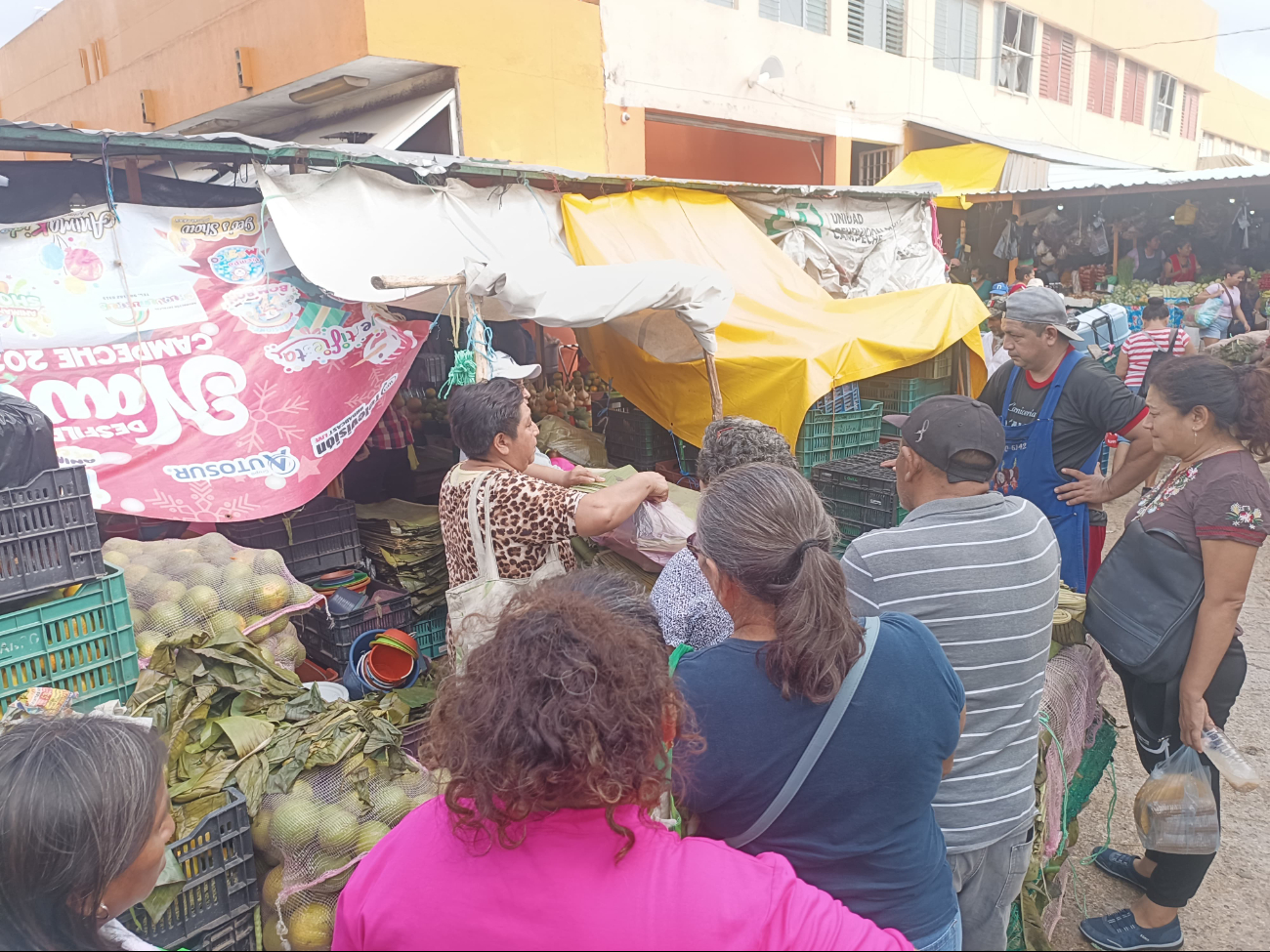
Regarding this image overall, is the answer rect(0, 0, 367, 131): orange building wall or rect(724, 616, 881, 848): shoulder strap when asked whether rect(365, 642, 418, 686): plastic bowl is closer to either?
rect(724, 616, 881, 848): shoulder strap

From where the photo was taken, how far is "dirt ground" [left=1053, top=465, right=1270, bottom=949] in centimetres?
287

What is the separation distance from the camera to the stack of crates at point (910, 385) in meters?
5.96

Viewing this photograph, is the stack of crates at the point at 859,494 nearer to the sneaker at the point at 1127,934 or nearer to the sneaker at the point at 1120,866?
the sneaker at the point at 1120,866

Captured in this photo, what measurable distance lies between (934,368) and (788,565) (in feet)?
16.4

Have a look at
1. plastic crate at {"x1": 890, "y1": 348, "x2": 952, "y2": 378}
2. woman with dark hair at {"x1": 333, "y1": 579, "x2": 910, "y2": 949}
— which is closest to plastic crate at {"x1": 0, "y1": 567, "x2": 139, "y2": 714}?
woman with dark hair at {"x1": 333, "y1": 579, "x2": 910, "y2": 949}

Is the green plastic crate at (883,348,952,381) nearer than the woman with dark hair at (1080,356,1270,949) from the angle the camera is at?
No

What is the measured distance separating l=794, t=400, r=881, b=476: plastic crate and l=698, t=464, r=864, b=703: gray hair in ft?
11.8

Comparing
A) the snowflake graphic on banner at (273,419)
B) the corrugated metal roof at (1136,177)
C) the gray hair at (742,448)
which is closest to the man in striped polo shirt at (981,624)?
the gray hair at (742,448)

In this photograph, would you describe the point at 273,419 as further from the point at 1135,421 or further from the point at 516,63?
the point at 516,63

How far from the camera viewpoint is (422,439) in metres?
5.92

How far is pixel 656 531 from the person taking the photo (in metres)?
3.08

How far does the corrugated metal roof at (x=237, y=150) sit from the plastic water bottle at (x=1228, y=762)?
468cm

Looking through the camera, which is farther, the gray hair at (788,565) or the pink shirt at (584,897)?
the gray hair at (788,565)

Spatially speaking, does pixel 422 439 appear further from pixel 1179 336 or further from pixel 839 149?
pixel 839 149
